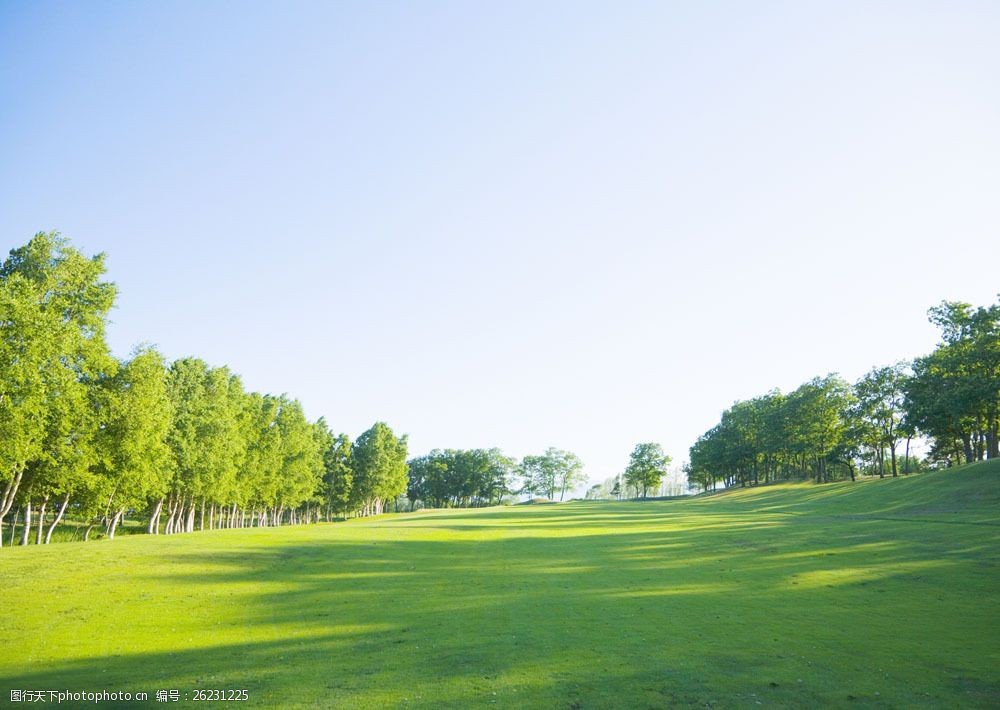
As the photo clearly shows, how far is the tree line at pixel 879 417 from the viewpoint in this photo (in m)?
62.2

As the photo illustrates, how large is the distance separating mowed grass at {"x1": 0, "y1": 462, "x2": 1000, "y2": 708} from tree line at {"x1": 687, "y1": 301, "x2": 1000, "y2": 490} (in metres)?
41.4

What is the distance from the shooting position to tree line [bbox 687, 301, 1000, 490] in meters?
62.2

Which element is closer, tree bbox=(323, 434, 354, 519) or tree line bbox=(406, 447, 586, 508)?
tree bbox=(323, 434, 354, 519)

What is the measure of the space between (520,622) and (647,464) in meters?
143

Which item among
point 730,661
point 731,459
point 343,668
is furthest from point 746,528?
point 731,459

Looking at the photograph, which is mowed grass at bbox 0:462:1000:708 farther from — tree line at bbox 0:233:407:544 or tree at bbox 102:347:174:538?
tree at bbox 102:347:174:538

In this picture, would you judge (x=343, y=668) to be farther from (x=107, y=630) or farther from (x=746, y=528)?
(x=746, y=528)

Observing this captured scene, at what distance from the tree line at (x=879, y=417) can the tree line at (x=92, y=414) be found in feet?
239

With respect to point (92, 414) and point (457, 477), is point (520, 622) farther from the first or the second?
point (457, 477)

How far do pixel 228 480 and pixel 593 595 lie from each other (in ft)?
152

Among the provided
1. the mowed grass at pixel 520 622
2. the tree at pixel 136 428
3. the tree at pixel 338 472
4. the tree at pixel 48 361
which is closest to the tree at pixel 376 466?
the tree at pixel 338 472

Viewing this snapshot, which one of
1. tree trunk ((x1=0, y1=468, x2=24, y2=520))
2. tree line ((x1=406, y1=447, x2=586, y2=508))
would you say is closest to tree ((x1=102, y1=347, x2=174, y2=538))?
tree trunk ((x1=0, y1=468, x2=24, y2=520))

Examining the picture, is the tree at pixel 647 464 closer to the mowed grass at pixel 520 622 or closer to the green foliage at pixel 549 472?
the green foliage at pixel 549 472

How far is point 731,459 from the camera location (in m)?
127
